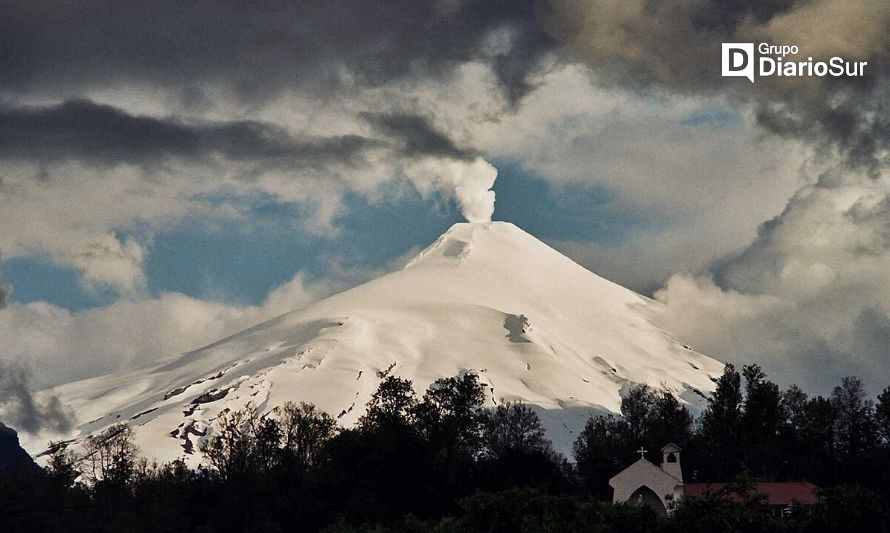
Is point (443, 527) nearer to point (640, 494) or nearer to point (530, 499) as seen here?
point (530, 499)

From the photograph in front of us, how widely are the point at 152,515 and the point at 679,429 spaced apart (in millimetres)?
44554

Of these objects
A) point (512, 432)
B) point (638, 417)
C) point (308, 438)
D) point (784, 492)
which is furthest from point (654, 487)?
point (512, 432)

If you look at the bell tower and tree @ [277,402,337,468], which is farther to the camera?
tree @ [277,402,337,468]

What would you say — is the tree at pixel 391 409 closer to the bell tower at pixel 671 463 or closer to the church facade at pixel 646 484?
the church facade at pixel 646 484

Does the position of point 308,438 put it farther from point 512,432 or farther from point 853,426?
point 853,426

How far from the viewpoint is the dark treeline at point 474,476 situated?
50.3 meters

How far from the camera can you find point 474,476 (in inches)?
3029

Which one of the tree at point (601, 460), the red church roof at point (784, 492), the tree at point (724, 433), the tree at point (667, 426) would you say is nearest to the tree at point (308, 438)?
the tree at point (601, 460)

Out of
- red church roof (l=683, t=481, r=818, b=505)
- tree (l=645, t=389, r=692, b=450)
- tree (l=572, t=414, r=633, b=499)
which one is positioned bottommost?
red church roof (l=683, t=481, r=818, b=505)

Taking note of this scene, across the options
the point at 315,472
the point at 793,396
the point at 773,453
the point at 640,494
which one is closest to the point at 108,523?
the point at 315,472

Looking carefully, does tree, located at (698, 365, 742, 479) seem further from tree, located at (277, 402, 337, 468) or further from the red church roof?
tree, located at (277, 402, 337, 468)

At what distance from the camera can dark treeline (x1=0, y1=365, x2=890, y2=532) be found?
5034cm

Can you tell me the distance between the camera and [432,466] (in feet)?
253

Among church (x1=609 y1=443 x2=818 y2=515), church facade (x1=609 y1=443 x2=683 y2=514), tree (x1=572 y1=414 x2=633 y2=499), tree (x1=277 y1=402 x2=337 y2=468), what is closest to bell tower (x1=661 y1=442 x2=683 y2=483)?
church (x1=609 y1=443 x2=818 y2=515)
